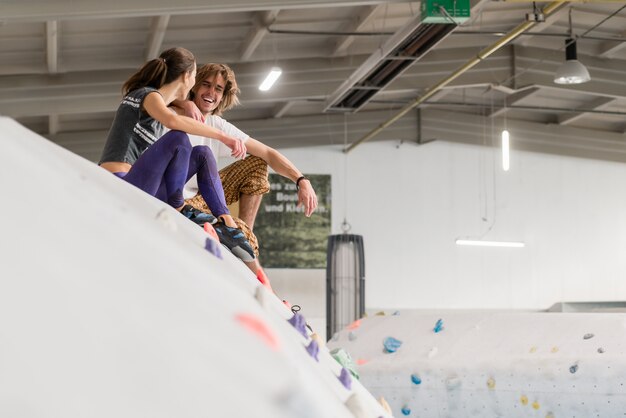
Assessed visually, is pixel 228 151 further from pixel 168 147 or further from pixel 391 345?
pixel 391 345

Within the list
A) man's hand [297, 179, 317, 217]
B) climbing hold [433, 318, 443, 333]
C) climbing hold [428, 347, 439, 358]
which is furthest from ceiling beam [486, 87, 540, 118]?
man's hand [297, 179, 317, 217]

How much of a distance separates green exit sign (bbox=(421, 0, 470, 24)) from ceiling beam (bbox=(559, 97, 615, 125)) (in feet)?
19.4

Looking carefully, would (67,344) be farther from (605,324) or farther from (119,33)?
(119,33)

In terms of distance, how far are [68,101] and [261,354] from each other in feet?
30.1

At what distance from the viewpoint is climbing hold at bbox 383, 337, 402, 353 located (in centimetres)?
533

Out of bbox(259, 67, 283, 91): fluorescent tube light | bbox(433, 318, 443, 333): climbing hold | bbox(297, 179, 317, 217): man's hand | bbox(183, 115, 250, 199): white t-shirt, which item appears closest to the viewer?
bbox(297, 179, 317, 217): man's hand

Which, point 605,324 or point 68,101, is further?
point 68,101

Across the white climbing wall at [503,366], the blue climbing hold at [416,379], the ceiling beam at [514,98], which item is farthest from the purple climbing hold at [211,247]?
the ceiling beam at [514,98]

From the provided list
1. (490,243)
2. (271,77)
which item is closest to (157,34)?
(271,77)

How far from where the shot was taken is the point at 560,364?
4391 millimetres

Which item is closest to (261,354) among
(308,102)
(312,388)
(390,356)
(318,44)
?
(312,388)

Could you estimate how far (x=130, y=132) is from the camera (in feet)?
7.73

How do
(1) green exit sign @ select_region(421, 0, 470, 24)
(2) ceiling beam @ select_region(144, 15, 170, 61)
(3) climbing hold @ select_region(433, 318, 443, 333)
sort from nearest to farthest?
(3) climbing hold @ select_region(433, 318, 443, 333) → (1) green exit sign @ select_region(421, 0, 470, 24) → (2) ceiling beam @ select_region(144, 15, 170, 61)

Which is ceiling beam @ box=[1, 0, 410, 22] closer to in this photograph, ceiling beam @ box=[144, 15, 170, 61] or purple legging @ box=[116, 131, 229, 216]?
ceiling beam @ box=[144, 15, 170, 61]
